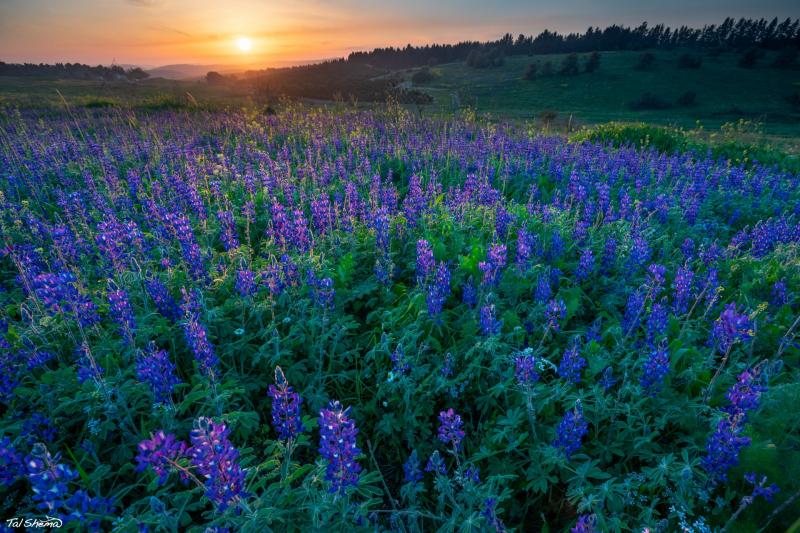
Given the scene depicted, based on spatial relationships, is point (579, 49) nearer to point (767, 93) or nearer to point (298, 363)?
point (767, 93)

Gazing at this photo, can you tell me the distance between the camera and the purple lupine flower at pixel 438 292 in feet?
11.8

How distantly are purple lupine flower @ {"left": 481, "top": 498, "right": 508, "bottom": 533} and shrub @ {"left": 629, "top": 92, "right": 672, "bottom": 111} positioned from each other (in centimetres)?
5303

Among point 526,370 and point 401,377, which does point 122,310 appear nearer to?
point 401,377

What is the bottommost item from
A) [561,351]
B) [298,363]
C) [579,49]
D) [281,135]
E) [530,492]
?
[530,492]

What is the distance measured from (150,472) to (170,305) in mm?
Answer: 1716

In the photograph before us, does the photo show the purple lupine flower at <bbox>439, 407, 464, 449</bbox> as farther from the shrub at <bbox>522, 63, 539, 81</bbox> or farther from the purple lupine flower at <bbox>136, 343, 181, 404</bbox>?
the shrub at <bbox>522, 63, 539, 81</bbox>

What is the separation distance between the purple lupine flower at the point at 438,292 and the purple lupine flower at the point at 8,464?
2.82 m

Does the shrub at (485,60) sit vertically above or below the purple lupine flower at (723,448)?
above

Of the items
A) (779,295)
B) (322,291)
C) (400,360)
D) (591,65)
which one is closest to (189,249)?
(322,291)

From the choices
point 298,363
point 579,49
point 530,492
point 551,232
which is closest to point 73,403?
point 298,363

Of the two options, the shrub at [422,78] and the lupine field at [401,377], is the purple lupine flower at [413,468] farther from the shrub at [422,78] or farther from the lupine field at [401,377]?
the shrub at [422,78]

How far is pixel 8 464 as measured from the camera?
6.88 ft

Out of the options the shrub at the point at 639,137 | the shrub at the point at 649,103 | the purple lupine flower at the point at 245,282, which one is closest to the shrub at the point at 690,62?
the shrub at the point at 649,103

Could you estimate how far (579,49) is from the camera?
87.2m
